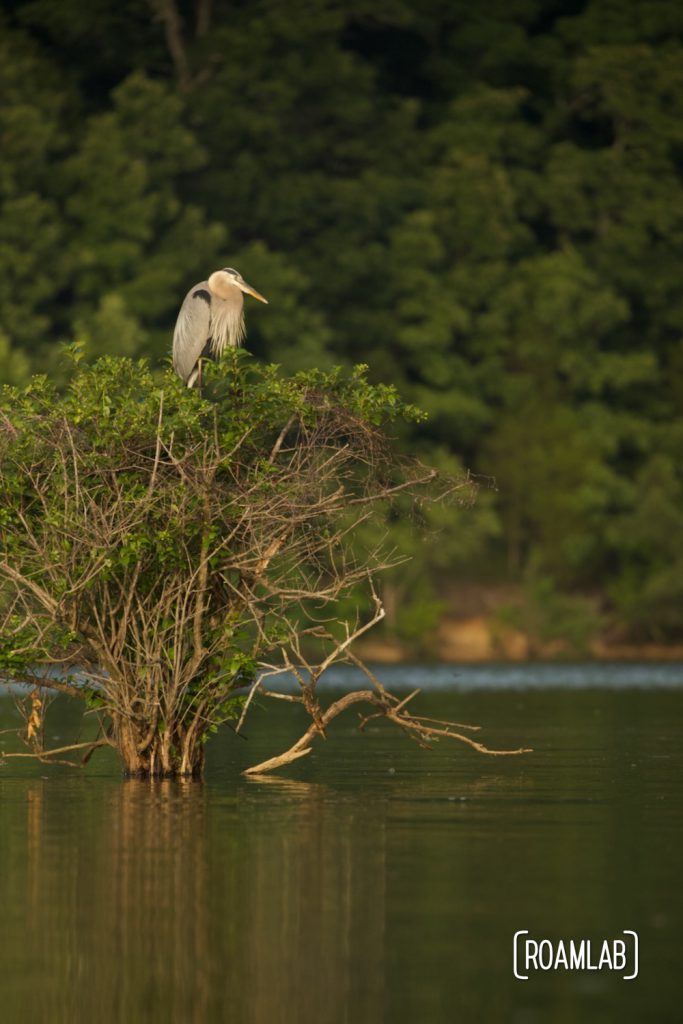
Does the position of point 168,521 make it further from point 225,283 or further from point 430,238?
point 430,238

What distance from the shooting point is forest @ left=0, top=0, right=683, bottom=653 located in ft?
170

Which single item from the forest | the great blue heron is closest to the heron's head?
the great blue heron

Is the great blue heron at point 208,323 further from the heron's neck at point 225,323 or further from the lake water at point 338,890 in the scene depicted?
the lake water at point 338,890

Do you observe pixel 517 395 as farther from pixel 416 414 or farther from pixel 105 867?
pixel 105 867

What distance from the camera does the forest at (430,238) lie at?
51.9m

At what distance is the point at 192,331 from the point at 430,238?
37.9 meters

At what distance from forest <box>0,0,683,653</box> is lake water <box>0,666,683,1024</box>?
3507cm

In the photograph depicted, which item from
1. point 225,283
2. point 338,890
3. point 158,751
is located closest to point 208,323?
point 225,283

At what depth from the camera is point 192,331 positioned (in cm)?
1692

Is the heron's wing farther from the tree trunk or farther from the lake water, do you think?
the lake water

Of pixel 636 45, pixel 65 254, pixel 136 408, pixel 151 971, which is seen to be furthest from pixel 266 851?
pixel 636 45

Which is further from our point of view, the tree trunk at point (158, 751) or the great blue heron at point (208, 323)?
the great blue heron at point (208, 323)

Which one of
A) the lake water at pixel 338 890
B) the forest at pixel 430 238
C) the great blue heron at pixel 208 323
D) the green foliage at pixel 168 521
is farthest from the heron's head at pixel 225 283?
the forest at pixel 430 238

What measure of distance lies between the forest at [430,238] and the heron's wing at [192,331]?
32367 mm
